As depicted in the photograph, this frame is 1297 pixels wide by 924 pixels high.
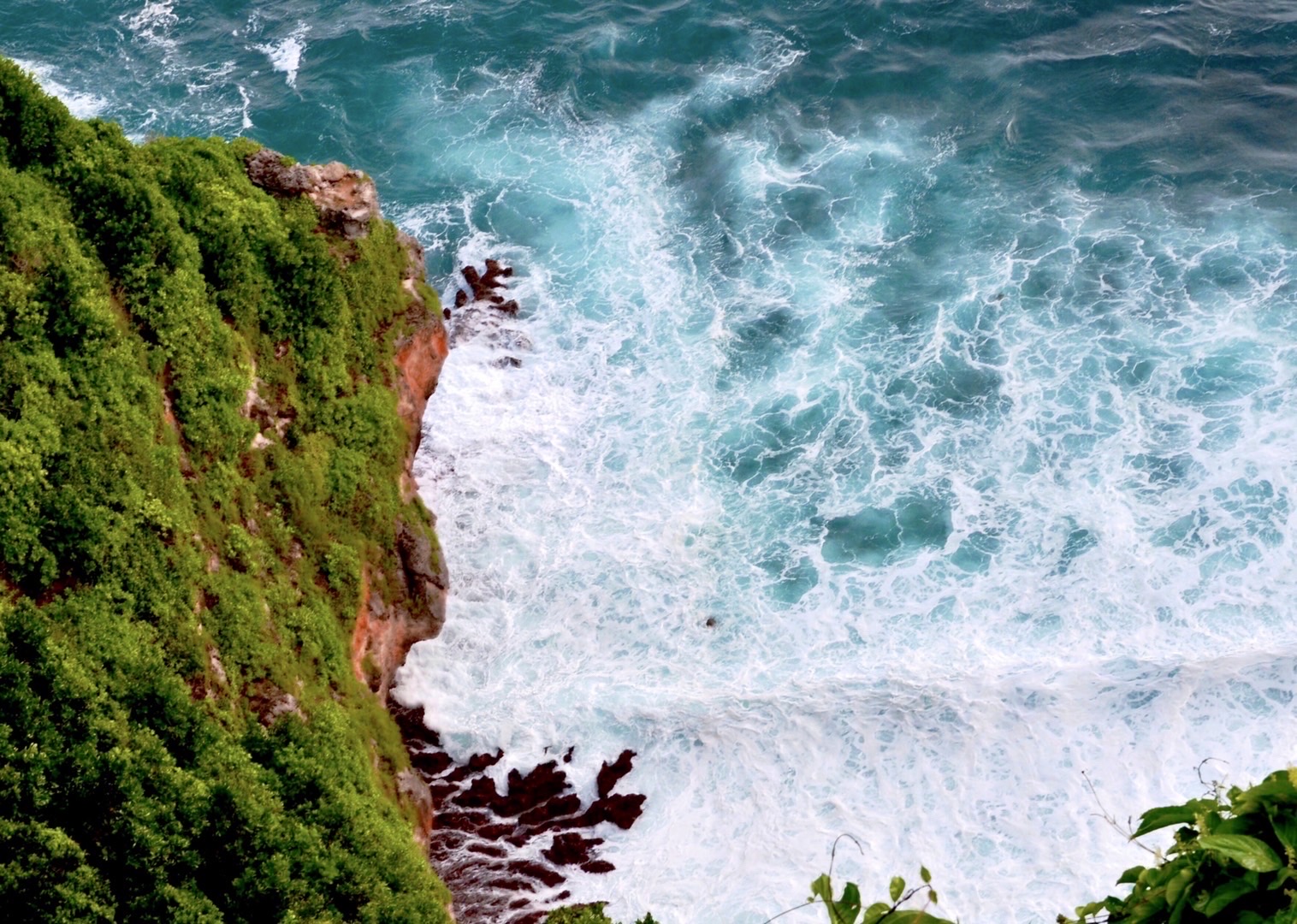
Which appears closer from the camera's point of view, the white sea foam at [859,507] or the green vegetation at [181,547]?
the green vegetation at [181,547]

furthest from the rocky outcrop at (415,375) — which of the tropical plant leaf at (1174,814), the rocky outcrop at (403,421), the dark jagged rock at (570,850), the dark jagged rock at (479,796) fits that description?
the tropical plant leaf at (1174,814)

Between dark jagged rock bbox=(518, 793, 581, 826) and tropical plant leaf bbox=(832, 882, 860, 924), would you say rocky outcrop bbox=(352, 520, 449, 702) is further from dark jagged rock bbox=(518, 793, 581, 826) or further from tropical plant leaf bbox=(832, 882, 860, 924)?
tropical plant leaf bbox=(832, 882, 860, 924)

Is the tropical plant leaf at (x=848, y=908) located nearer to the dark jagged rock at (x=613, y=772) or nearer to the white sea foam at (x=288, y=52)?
the dark jagged rock at (x=613, y=772)

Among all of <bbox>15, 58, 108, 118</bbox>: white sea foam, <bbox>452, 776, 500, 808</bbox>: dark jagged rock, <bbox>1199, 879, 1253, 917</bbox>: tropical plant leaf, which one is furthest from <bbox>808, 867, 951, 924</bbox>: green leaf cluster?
<bbox>15, 58, 108, 118</bbox>: white sea foam

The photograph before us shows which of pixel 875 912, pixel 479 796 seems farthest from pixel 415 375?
pixel 875 912

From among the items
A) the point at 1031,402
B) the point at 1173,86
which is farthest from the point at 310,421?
the point at 1173,86

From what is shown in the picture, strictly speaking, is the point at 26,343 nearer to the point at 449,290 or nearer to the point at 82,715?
the point at 82,715
